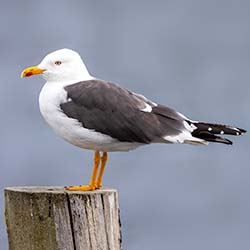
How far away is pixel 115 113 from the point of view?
449 cm

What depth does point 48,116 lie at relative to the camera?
4.66 m

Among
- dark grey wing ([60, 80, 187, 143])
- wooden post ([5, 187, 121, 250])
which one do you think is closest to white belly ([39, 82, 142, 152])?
dark grey wing ([60, 80, 187, 143])

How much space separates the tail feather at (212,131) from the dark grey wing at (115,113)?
0.15 m

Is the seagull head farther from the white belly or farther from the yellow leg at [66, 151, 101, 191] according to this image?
the yellow leg at [66, 151, 101, 191]

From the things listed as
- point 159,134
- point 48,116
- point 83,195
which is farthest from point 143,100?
point 83,195

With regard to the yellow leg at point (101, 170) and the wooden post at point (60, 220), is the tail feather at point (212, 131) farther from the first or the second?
the wooden post at point (60, 220)

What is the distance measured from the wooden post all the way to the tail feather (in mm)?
1084

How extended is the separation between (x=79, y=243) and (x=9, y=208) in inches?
19.5

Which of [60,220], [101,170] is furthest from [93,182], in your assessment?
[60,220]

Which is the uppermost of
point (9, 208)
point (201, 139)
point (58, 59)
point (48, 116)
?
point (58, 59)

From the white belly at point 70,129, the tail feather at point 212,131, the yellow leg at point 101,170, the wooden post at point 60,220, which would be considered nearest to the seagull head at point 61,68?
the white belly at point 70,129

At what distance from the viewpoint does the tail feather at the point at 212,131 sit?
4.63 m

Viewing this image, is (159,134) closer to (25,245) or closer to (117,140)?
(117,140)

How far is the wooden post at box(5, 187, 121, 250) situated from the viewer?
373 centimetres
